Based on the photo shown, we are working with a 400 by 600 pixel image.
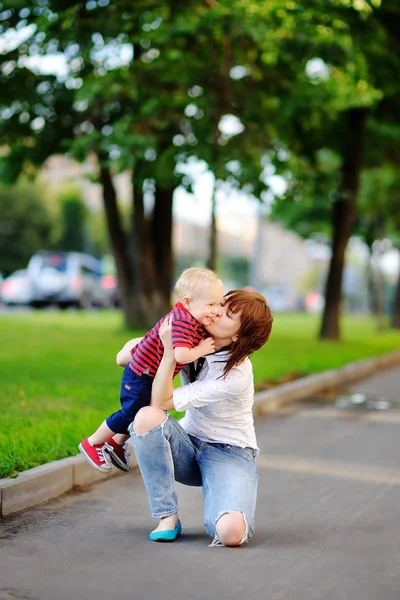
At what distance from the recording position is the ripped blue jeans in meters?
5.07

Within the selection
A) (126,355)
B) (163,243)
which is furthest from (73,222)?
(126,355)

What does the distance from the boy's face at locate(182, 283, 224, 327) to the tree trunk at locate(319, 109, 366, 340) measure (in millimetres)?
17048

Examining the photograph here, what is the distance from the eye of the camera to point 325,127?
66.1 feet

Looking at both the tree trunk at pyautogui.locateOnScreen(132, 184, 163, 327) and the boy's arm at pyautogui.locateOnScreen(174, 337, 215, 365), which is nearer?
the boy's arm at pyautogui.locateOnScreen(174, 337, 215, 365)

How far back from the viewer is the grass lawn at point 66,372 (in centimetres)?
704

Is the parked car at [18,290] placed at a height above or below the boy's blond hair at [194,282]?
below

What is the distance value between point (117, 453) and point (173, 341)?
995 mm

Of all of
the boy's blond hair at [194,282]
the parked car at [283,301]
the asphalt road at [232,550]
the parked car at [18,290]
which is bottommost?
the parked car at [283,301]

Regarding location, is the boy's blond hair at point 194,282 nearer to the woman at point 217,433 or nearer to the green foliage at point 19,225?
the woman at point 217,433

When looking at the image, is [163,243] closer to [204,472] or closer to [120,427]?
[120,427]

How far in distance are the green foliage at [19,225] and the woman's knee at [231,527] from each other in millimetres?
59813

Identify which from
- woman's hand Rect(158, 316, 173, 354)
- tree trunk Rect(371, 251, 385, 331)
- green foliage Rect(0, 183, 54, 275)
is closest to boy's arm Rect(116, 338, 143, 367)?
woman's hand Rect(158, 316, 173, 354)

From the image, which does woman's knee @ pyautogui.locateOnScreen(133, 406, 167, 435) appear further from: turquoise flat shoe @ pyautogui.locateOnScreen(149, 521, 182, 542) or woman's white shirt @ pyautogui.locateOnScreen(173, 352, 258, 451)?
turquoise flat shoe @ pyautogui.locateOnScreen(149, 521, 182, 542)

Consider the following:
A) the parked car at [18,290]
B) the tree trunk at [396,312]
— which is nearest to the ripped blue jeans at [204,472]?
the tree trunk at [396,312]
